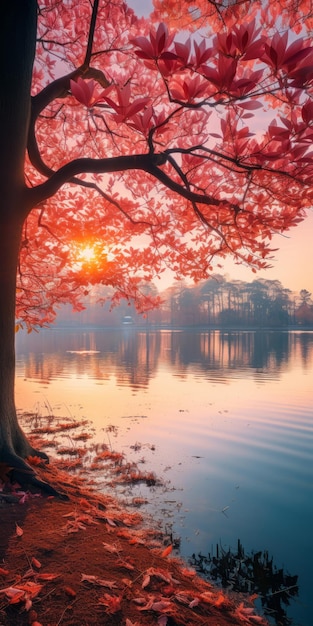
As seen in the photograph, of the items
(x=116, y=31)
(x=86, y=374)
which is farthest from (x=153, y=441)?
(x=86, y=374)

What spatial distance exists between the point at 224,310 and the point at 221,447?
105839 mm

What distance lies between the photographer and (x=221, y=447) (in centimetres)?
974

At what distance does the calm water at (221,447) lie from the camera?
543cm

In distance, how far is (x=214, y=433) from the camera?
432 inches

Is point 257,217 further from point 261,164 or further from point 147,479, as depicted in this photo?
point 147,479

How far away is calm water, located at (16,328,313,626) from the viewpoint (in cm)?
543

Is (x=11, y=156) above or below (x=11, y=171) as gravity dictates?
above

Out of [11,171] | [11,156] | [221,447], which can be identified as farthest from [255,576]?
[11,156]

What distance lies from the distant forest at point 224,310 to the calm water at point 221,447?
296 ft

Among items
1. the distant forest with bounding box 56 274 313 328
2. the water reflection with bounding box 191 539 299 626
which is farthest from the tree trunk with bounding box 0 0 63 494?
the distant forest with bounding box 56 274 313 328

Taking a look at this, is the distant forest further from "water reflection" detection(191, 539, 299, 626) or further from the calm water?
"water reflection" detection(191, 539, 299, 626)

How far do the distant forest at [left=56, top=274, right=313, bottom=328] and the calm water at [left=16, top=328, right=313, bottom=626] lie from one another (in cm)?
9019

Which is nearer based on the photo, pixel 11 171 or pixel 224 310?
pixel 11 171

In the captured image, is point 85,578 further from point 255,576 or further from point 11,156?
point 11,156
